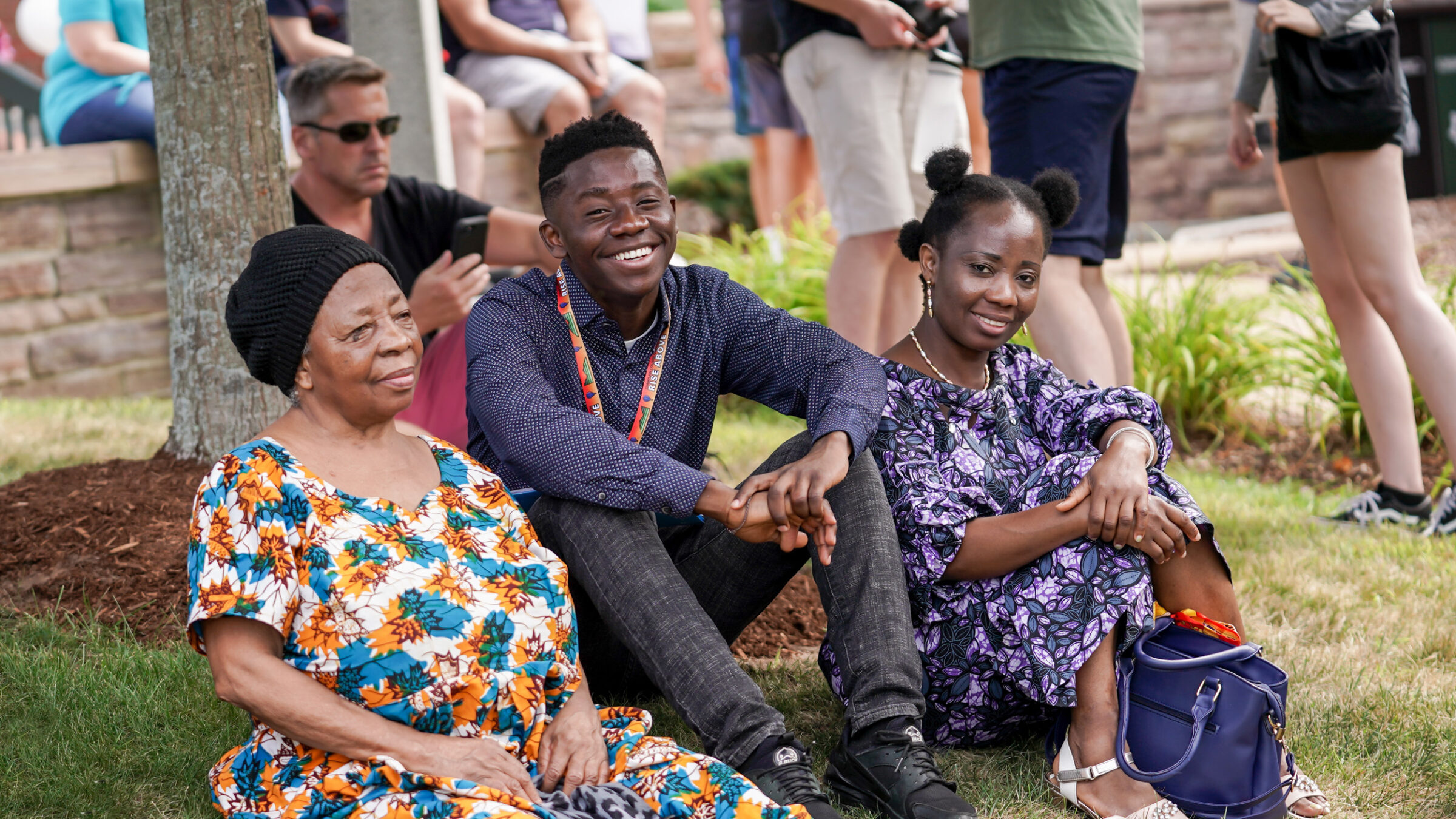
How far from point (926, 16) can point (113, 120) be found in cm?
419

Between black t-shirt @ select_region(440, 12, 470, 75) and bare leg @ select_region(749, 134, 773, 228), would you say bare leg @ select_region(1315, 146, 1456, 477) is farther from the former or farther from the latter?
bare leg @ select_region(749, 134, 773, 228)

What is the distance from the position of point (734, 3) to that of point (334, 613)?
6.96 m

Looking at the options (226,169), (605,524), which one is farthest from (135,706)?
(226,169)

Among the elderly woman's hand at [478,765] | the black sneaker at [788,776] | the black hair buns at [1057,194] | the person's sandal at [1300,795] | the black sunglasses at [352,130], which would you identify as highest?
the black sunglasses at [352,130]

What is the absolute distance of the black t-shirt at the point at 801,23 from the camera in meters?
4.77

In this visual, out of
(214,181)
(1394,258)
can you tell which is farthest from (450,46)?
(1394,258)

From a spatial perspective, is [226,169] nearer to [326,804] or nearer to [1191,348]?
[326,804]

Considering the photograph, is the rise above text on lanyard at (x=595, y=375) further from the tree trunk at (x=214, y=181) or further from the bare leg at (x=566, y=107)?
the bare leg at (x=566, y=107)

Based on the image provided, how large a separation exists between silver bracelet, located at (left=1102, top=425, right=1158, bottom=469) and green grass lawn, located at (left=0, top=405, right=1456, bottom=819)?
0.69 metres

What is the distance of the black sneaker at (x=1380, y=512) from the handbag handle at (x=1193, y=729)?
90.1 inches

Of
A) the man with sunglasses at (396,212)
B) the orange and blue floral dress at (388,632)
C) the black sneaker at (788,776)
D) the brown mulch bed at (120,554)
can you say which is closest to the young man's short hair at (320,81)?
the man with sunglasses at (396,212)

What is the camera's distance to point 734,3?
28.0ft

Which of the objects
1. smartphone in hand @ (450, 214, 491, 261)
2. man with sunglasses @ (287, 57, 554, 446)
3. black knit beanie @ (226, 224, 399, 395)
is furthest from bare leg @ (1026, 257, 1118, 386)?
black knit beanie @ (226, 224, 399, 395)

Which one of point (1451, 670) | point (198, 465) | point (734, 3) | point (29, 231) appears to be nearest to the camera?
point (1451, 670)
